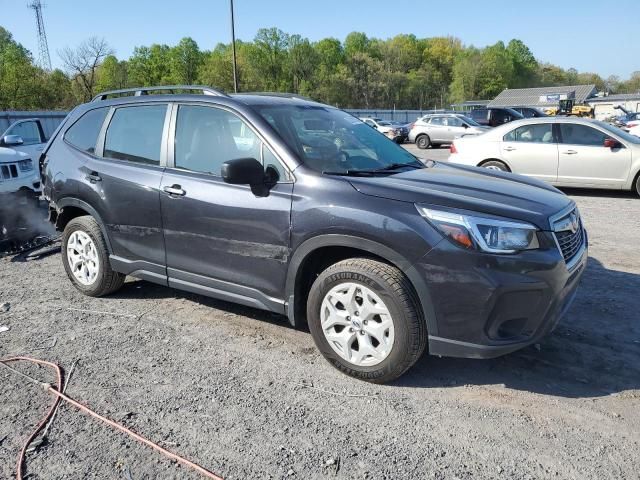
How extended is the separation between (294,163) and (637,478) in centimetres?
257

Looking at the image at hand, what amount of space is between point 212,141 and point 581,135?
337 inches

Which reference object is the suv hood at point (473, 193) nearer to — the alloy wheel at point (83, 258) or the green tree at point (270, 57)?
the alloy wheel at point (83, 258)

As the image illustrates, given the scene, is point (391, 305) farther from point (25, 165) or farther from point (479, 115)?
point (479, 115)

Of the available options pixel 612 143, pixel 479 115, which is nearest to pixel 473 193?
pixel 612 143

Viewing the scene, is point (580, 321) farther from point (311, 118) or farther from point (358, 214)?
point (311, 118)

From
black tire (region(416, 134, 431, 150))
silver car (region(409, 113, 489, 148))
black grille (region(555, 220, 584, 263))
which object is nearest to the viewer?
black grille (region(555, 220, 584, 263))

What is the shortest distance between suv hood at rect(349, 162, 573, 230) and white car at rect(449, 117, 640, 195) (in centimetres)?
657

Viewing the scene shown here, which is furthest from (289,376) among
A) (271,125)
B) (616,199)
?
(616,199)

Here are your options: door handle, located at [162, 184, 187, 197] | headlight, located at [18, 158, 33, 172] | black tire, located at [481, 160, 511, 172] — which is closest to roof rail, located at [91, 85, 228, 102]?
door handle, located at [162, 184, 187, 197]

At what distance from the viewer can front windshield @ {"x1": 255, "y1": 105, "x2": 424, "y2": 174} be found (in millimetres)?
3719

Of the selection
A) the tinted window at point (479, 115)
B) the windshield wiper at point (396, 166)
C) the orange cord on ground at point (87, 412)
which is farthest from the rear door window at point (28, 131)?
the tinted window at point (479, 115)

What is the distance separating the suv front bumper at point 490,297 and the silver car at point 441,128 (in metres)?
21.6

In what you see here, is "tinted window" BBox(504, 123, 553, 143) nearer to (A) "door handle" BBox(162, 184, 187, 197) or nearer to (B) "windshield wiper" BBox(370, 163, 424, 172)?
(B) "windshield wiper" BBox(370, 163, 424, 172)

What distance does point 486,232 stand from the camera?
2967mm
